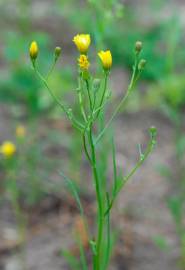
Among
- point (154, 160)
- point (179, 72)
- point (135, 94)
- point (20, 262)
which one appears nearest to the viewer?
point (20, 262)

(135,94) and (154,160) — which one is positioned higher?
(135,94)

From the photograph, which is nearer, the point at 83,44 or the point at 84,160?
the point at 83,44

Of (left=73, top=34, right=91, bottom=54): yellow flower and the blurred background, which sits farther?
the blurred background

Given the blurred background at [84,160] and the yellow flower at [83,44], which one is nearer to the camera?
the yellow flower at [83,44]

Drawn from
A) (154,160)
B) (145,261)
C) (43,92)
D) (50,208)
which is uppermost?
(43,92)

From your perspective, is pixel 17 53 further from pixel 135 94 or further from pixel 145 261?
pixel 145 261

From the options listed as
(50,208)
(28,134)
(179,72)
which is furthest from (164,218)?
(179,72)

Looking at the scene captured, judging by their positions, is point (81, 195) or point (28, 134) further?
point (28, 134)

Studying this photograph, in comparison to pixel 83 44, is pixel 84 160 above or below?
below
